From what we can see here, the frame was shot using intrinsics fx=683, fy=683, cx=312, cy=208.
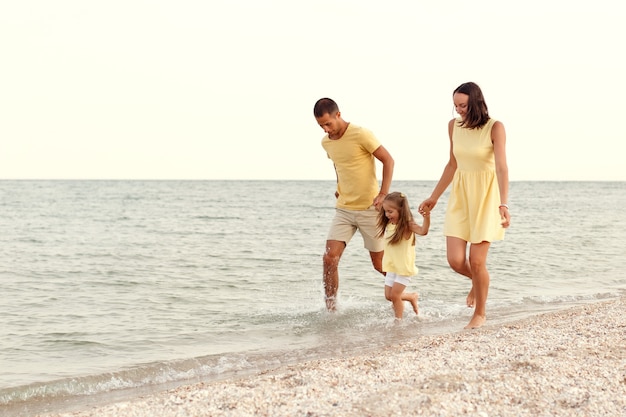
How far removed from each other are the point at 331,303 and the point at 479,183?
2.56 m

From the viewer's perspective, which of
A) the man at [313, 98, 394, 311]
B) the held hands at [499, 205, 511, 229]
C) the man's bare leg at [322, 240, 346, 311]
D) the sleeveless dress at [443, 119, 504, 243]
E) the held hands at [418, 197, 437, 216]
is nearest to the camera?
the held hands at [499, 205, 511, 229]

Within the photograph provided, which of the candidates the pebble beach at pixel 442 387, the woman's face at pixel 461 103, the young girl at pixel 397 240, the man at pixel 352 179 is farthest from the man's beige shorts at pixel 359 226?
the pebble beach at pixel 442 387

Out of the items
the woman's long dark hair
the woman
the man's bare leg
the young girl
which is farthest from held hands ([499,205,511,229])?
the man's bare leg

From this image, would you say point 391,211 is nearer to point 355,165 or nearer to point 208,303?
point 355,165

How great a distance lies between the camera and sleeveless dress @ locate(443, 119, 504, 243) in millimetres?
5629

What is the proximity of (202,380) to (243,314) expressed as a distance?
2.52 metres

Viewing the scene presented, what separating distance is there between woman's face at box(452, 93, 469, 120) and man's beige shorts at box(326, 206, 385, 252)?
5.38 ft

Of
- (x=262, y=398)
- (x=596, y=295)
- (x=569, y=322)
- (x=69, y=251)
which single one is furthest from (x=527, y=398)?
(x=69, y=251)

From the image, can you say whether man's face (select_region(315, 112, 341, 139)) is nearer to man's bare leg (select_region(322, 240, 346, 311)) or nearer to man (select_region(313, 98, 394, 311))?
man (select_region(313, 98, 394, 311))

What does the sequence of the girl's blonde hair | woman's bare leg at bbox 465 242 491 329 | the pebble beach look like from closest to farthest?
the pebble beach < woman's bare leg at bbox 465 242 491 329 < the girl's blonde hair

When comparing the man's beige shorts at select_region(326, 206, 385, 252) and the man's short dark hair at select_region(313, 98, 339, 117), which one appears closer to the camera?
the man's short dark hair at select_region(313, 98, 339, 117)

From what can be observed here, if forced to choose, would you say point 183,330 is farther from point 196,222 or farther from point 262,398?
point 196,222

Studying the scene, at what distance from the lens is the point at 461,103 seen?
5566 millimetres

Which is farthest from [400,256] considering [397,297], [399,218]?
[397,297]
